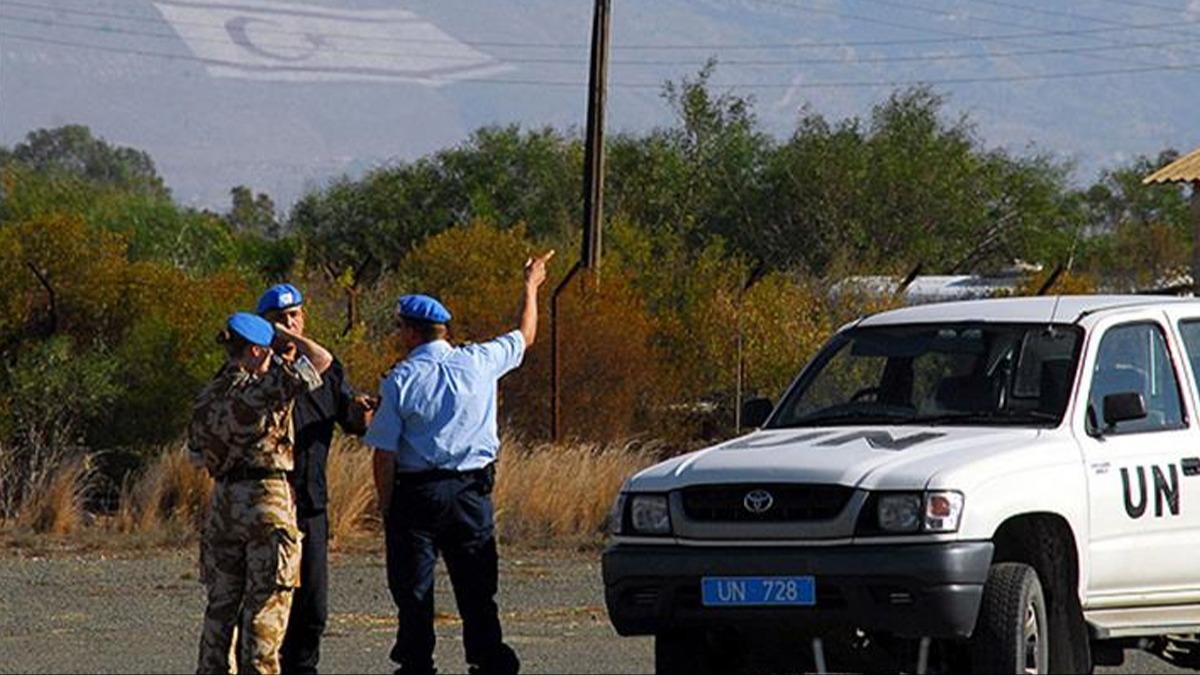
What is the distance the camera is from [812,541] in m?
10.7

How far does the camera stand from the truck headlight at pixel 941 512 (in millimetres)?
10555

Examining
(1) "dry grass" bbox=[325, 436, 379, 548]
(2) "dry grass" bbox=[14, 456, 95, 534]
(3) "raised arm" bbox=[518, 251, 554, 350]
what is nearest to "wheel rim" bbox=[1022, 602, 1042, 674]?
(3) "raised arm" bbox=[518, 251, 554, 350]

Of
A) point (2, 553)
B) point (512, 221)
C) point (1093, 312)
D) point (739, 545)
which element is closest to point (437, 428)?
point (739, 545)

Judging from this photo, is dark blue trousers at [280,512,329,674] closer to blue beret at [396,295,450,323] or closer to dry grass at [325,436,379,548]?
blue beret at [396,295,450,323]

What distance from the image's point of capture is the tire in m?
10.6

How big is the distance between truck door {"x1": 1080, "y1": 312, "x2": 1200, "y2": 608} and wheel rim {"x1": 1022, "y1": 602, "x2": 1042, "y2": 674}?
0.47 metres

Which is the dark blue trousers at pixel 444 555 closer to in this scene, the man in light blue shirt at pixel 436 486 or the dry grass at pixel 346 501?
the man in light blue shirt at pixel 436 486

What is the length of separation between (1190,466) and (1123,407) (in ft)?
1.90

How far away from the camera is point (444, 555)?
12.0m

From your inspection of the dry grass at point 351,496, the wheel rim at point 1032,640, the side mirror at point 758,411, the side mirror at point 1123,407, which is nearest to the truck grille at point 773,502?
the wheel rim at point 1032,640

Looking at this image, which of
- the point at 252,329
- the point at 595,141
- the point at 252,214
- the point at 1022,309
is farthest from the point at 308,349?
the point at 252,214

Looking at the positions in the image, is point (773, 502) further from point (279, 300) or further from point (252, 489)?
point (279, 300)

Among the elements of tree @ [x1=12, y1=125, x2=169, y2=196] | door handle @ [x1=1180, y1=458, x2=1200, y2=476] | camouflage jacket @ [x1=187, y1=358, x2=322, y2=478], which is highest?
tree @ [x1=12, y1=125, x2=169, y2=196]

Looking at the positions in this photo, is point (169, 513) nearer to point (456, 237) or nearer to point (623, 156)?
point (456, 237)
